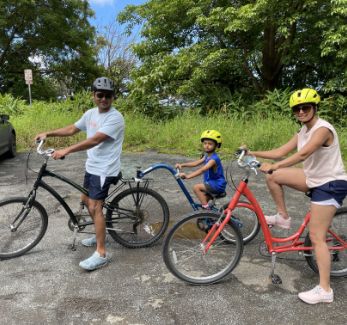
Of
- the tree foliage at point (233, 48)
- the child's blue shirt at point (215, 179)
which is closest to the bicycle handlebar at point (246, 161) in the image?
the child's blue shirt at point (215, 179)

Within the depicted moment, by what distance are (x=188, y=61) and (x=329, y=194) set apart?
31.0 feet

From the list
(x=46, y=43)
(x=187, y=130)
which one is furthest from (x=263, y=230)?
(x=46, y=43)

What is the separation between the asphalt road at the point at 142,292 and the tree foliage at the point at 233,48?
26.7 feet

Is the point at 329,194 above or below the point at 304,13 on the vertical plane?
below

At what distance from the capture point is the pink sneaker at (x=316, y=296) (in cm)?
289

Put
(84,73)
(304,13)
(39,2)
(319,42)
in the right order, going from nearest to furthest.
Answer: (304,13) < (319,42) < (39,2) < (84,73)

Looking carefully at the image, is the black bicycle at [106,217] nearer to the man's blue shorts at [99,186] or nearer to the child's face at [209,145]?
the man's blue shorts at [99,186]

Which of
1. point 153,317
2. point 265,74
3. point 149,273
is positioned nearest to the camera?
point 153,317

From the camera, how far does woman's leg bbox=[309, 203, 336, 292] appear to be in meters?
2.86

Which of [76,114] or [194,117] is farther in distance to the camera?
[76,114]

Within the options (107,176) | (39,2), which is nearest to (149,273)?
(107,176)

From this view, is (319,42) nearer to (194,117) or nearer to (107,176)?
(194,117)

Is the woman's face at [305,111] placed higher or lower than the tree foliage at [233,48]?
lower

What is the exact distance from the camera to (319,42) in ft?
36.0
